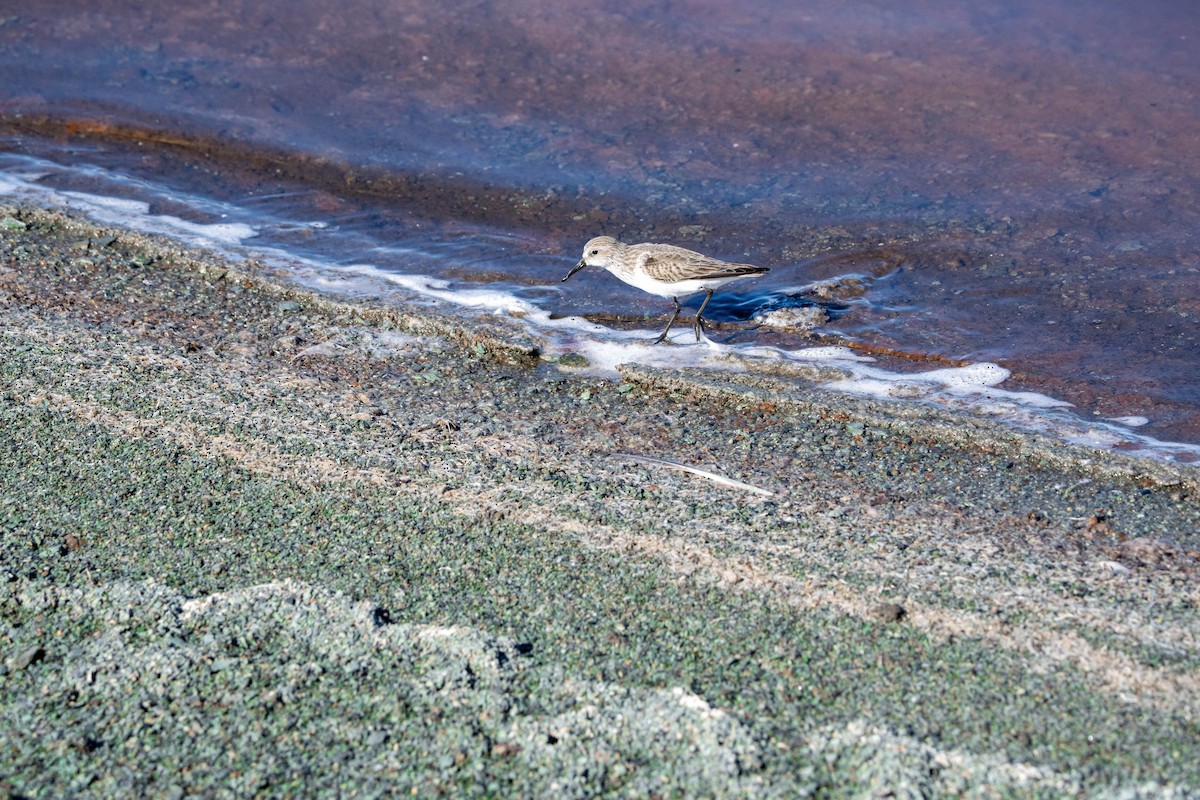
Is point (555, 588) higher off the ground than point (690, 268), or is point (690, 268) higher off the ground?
point (690, 268)

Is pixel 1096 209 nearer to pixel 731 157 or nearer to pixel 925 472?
pixel 731 157

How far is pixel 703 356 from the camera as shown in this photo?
18.3ft

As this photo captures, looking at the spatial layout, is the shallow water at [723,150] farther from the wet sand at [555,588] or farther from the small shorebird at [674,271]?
the wet sand at [555,588]

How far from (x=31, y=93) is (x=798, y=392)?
26.9ft

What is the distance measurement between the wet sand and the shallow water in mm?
1295

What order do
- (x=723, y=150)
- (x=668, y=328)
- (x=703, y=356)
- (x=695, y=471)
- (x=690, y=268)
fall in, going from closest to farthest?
(x=695, y=471) → (x=703, y=356) → (x=690, y=268) → (x=668, y=328) → (x=723, y=150)

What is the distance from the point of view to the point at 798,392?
5.12 meters

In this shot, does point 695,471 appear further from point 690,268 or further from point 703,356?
point 690,268

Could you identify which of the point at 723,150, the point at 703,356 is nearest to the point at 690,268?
the point at 703,356

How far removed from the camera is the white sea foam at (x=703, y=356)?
16.3 feet

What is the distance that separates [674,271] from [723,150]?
11.8ft

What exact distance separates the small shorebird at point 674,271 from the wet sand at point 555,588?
706mm

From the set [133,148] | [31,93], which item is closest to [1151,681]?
[133,148]

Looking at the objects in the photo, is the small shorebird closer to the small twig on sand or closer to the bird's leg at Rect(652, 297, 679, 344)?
the bird's leg at Rect(652, 297, 679, 344)
